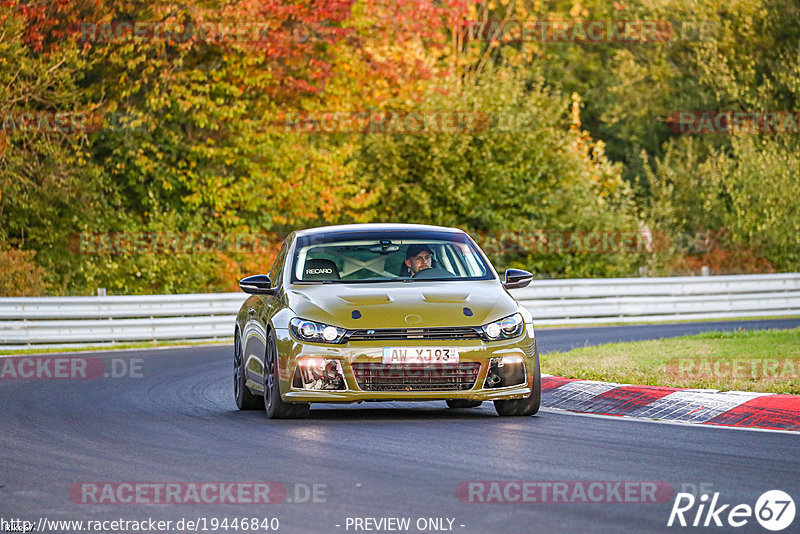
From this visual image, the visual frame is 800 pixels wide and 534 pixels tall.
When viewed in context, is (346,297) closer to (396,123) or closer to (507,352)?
(507,352)

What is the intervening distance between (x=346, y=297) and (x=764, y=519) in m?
5.45

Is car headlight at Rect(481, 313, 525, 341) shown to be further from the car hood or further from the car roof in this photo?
the car roof

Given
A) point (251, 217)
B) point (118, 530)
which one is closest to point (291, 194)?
point (251, 217)

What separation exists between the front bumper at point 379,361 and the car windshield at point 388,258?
1.20 metres

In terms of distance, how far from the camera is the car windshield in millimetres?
13102

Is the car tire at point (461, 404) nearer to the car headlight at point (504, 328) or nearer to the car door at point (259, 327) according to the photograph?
the car headlight at point (504, 328)

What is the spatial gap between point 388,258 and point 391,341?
73.1 inches

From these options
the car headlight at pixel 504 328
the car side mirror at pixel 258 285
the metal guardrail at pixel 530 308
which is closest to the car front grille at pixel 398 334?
the car headlight at pixel 504 328

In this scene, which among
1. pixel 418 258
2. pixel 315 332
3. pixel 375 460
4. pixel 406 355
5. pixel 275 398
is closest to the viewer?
pixel 375 460

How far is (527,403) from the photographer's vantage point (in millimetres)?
12312

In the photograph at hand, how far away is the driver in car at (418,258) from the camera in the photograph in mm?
13227

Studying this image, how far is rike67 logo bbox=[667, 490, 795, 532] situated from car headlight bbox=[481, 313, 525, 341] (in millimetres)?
4050

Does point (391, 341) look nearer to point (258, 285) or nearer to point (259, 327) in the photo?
point (259, 327)

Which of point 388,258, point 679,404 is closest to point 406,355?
point 388,258
